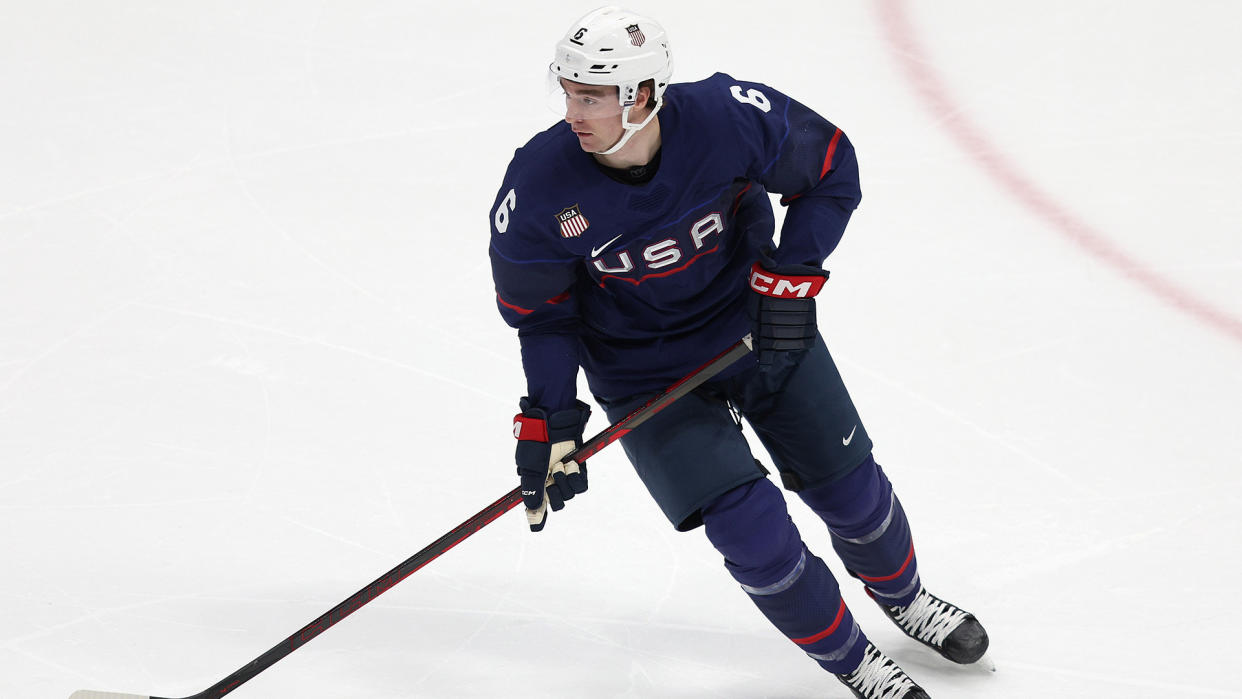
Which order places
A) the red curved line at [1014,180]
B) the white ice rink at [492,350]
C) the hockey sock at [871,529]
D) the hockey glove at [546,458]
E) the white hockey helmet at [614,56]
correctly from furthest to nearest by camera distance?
the red curved line at [1014,180]
the white ice rink at [492,350]
the hockey sock at [871,529]
the hockey glove at [546,458]
the white hockey helmet at [614,56]

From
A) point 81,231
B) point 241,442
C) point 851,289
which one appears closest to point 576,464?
point 241,442

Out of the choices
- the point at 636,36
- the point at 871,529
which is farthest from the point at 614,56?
the point at 871,529

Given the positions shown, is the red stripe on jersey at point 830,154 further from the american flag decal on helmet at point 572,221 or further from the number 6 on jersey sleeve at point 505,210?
the number 6 on jersey sleeve at point 505,210

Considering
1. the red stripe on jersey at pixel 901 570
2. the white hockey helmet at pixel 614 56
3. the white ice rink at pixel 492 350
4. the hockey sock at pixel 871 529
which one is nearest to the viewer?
the white hockey helmet at pixel 614 56

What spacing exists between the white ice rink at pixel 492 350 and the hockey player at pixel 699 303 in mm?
395

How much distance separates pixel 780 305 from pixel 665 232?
0.25 m

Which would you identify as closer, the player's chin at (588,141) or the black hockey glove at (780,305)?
the player's chin at (588,141)

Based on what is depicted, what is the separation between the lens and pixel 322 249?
430cm

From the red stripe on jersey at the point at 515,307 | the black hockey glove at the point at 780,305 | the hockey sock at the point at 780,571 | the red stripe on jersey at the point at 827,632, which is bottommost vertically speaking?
the red stripe on jersey at the point at 827,632

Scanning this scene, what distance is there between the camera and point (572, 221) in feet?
8.02

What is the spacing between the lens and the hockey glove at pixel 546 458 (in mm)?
2535

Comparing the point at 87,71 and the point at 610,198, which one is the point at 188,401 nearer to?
the point at 610,198

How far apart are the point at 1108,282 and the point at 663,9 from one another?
95.2 inches

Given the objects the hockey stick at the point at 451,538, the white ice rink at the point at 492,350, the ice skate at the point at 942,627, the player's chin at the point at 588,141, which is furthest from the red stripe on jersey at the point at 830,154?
the white ice rink at the point at 492,350
